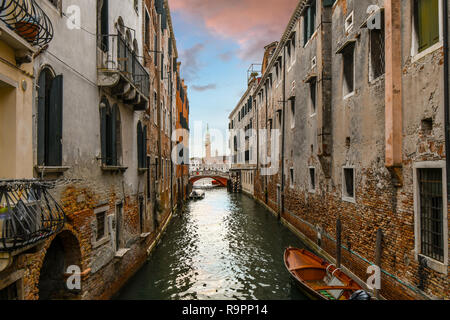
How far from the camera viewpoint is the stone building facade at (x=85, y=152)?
4.72m

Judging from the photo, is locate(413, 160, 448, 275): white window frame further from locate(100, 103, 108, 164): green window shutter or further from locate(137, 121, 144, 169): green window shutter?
locate(137, 121, 144, 169): green window shutter

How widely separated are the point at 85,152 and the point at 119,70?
95.0 inches

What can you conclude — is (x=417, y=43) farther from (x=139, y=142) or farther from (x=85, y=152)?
(x=139, y=142)

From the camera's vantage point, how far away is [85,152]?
21.2 ft

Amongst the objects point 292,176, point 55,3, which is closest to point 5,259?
point 55,3

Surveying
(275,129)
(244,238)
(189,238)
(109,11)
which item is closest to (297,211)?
(244,238)

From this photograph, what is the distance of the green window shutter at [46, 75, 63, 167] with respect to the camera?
514 cm

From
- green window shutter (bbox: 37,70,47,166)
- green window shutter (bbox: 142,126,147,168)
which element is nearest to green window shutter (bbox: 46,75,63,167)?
green window shutter (bbox: 37,70,47,166)

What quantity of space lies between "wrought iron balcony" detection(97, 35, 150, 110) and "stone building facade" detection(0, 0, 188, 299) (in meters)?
0.02

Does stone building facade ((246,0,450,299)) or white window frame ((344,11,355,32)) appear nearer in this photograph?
stone building facade ((246,0,450,299))

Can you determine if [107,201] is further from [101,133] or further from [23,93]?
[23,93]

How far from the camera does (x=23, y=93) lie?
171 inches

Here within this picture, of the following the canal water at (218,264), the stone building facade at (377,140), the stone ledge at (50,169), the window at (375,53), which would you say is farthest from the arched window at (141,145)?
the window at (375,53)
